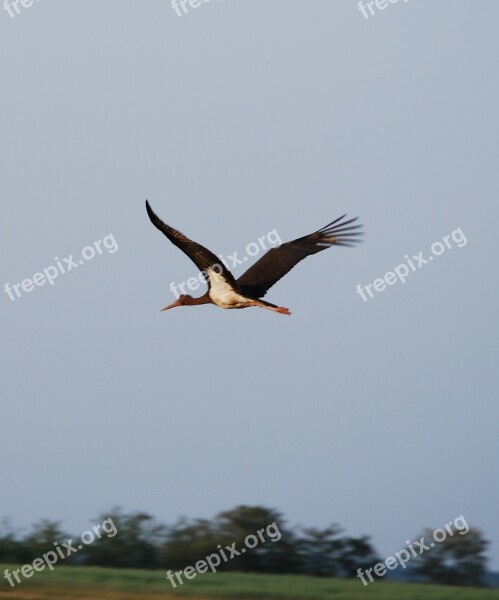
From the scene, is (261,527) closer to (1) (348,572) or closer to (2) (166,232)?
(1) (348,572)

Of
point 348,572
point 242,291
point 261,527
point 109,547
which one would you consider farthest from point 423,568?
point 242,291

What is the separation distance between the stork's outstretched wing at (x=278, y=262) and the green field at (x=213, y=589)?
3.83 m

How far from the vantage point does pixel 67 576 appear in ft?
72.8

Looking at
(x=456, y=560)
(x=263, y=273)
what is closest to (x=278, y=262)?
(x=263, y=273)

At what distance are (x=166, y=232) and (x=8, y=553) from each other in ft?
33.5

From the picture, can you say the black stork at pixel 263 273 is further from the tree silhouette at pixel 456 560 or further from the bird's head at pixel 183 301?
the tree silhouette at pixel 456 560

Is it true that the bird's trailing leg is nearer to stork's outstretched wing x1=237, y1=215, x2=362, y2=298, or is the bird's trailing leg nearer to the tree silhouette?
stork's outstretched wing x1=237, y1=215, x2=362, y2=298

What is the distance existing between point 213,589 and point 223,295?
388 cm

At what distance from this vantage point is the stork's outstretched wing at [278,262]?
2042 cm

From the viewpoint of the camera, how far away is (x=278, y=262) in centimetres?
2081

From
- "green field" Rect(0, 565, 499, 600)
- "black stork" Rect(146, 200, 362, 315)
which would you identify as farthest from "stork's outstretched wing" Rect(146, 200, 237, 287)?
"green field" Rect(0, 565, 499, 600)

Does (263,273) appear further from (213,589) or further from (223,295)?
(213,589)

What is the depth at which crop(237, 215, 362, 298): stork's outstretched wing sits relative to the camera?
67.0 ft

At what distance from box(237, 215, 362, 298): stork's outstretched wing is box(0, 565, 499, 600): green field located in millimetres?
3830
